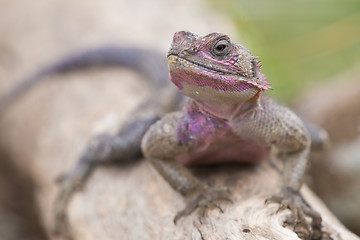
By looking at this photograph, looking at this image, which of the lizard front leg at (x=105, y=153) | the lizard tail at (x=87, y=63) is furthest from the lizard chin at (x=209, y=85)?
the lizard tail at (x=87, y=63)

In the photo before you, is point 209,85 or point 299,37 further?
point 299,37

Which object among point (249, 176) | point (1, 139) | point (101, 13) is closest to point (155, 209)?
point (249, 176)

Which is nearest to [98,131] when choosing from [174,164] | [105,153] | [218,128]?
[105,153]

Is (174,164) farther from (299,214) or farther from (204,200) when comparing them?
(299,214)

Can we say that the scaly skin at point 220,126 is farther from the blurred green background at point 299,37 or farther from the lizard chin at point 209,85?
the blurred green background at point 299,37

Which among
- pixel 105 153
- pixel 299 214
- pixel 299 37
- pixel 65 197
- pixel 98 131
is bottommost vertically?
pixel 65 197

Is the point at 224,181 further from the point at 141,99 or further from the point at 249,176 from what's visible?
the point at 141,99
